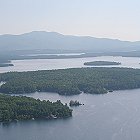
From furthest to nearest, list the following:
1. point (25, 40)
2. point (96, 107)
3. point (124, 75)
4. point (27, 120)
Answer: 1. point (25, 40)
2. point (124, 75)
3. point (96, 107)
4. point (27, 120)

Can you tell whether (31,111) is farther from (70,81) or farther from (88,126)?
(70,81)

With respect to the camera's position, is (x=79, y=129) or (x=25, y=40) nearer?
(x=79, y=129)

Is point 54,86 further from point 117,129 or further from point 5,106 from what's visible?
point 117,129

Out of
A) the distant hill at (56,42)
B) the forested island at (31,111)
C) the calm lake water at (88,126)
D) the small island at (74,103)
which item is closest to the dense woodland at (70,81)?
the small island at (74,103)

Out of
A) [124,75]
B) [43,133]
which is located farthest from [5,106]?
[124,75]

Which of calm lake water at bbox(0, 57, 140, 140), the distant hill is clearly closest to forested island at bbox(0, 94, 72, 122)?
calm lake water at bbox(0, 57, 140, 140)

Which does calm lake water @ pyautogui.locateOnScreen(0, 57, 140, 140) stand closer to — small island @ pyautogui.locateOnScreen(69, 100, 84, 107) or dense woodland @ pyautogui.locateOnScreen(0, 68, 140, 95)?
small island @ pyautogui.locateOnScreen(69, 100, 84, 107)

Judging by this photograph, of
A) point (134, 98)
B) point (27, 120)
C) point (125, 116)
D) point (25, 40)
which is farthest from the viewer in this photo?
point (25, 40)
